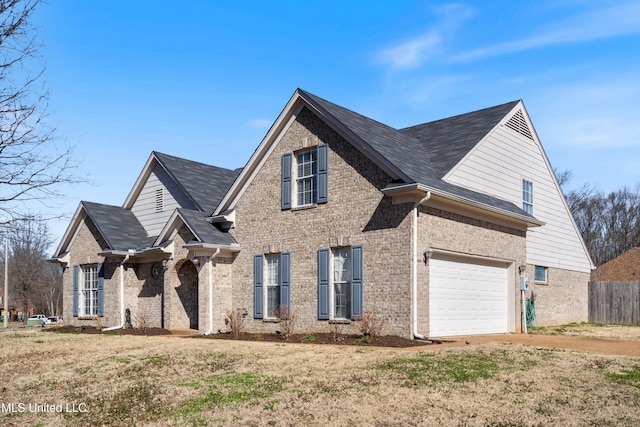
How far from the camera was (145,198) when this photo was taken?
26.9m

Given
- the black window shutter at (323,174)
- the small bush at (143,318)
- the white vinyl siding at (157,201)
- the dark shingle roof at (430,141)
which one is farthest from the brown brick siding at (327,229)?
the white vinyl siding at (157,201)

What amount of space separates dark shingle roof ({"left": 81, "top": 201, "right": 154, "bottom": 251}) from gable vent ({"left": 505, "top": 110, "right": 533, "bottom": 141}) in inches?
576

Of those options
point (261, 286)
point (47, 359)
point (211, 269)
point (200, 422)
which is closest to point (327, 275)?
point (261, 286)

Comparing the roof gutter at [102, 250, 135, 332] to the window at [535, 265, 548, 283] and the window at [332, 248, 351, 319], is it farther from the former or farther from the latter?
the window at [535, 265, 548, 283]

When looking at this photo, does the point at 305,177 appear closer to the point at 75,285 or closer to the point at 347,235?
the point at 347,235

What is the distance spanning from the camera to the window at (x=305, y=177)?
1805cm

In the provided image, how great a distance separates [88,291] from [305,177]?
1263cm

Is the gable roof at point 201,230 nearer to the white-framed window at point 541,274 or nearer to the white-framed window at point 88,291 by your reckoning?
the white-framed window at point 88,291

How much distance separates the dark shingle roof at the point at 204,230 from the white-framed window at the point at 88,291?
6920mm

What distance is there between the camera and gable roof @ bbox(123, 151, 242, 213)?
24.0 m

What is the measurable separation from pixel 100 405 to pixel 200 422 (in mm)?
2182

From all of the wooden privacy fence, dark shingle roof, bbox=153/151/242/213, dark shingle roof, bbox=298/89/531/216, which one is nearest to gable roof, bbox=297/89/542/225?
dark shingle roof, bbox=298/89/531/216

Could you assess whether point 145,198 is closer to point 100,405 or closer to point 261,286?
point 261,286

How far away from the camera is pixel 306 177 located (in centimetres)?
1883
